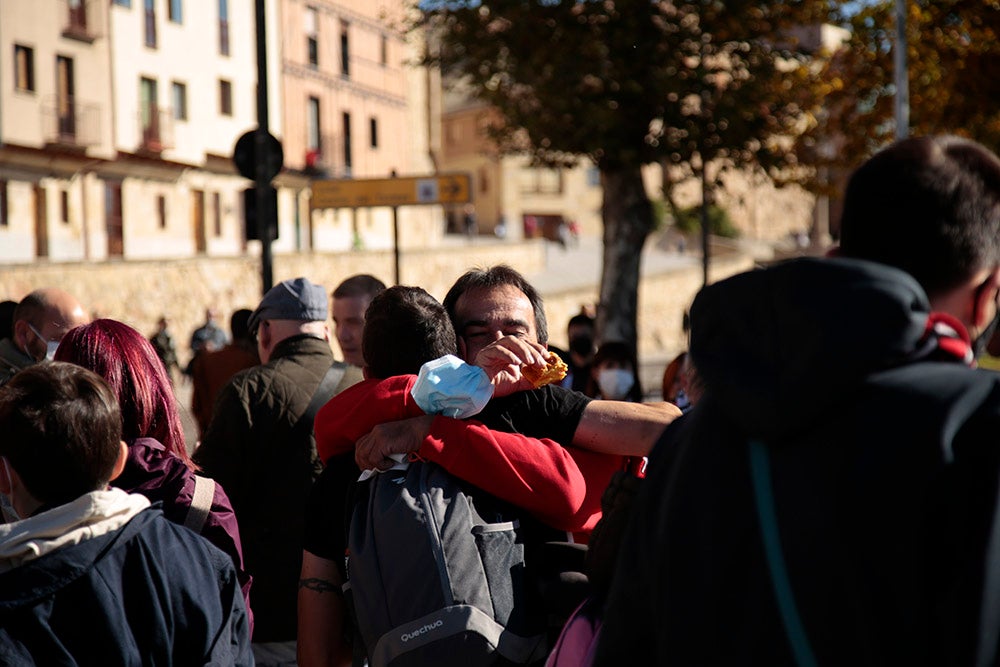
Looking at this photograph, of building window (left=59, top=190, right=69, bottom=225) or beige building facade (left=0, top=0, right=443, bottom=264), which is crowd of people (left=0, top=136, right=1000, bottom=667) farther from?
building window (left=59, top=190, right=69, bottom=225)

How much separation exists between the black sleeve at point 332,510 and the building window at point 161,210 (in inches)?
1503

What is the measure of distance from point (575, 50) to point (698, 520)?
18893 mm

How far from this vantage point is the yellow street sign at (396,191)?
44.4 feet

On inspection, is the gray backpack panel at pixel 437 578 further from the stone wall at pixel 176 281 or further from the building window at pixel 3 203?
the building window at pixel 3 203

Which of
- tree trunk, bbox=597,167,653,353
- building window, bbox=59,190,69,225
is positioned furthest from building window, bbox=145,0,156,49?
tree trunk, bbox=597,167,653,353

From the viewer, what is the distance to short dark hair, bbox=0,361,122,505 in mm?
2959

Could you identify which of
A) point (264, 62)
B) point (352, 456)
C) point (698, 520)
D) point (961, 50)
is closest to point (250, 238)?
point (264, 62)

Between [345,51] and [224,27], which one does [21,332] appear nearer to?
[224,27]

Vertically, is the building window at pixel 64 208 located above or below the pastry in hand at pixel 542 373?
above

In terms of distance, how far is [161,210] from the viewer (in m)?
40.8

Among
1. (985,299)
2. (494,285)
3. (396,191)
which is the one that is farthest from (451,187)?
(985,299)

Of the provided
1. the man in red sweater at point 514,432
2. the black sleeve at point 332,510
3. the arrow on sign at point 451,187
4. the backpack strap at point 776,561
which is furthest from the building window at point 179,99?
the backpack strap at point 776,561

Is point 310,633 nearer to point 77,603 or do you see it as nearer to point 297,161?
point 77,603

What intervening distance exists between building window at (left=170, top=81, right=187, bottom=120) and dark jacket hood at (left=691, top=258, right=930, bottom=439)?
40.9 meters
